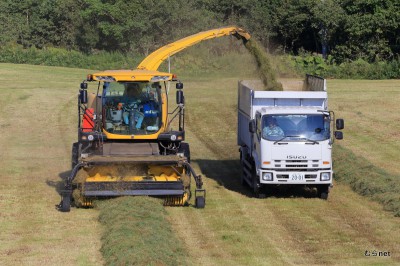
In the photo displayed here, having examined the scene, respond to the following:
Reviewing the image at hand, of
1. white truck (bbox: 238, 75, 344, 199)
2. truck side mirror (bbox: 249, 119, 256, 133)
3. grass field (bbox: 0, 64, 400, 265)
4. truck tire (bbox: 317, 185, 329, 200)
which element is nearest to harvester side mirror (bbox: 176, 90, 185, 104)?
grass field (bbox: 0, 64, 400, 265)

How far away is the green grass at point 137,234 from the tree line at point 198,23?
134 feet

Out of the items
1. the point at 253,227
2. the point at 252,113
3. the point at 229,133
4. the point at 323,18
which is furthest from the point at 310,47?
the point at 253,227

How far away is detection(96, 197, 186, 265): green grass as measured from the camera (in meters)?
13.7

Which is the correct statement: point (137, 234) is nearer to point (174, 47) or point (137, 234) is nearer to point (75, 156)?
point (75, 156)

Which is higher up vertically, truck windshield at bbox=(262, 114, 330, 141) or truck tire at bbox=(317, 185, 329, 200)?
truck windshield at bbox=(262, 114, 330, 141)

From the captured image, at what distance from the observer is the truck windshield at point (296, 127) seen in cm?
2100

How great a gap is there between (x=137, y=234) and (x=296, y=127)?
7.12 m

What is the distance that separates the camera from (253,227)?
1762 centimetres

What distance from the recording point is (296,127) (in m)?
21.2

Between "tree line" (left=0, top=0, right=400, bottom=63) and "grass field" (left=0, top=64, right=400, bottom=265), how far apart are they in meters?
26.3

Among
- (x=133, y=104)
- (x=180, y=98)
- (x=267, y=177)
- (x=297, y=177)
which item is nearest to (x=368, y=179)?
(x=297, y=177)

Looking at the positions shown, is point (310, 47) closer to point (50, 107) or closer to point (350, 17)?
point (350, 17)

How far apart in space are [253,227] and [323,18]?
182 ft

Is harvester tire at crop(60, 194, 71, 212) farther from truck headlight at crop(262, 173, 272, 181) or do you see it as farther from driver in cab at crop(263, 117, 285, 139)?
driver in cab at crop(263, 117, 285, 139)
